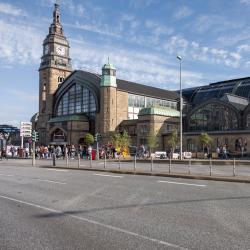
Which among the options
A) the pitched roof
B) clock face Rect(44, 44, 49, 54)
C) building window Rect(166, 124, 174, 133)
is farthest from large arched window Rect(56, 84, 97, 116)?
building window Rect(166, 124, 174, 133)

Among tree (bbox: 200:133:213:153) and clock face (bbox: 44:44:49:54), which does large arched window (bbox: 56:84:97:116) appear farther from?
tree (bbox: 200:133:213:153)

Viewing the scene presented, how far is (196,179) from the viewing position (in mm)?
18141

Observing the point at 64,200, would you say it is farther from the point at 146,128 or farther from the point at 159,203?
the point at 146,128

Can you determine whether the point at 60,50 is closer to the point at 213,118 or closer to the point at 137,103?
the point at 137,103

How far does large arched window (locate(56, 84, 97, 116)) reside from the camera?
84094 millimetres

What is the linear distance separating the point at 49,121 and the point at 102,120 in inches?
635

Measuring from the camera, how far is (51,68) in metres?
93.5

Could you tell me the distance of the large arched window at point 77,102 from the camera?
84.1m

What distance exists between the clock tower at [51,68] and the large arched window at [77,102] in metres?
3.78

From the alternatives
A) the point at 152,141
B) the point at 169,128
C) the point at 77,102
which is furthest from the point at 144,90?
the point at 152,141

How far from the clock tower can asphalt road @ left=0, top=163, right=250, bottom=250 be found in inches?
3189

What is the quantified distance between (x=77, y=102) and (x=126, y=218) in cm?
8052

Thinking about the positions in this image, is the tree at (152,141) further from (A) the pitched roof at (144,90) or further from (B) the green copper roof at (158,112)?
(A) the pitched roof at (144,90)

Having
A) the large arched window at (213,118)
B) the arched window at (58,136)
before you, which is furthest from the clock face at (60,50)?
the large arched window at (213,118)
